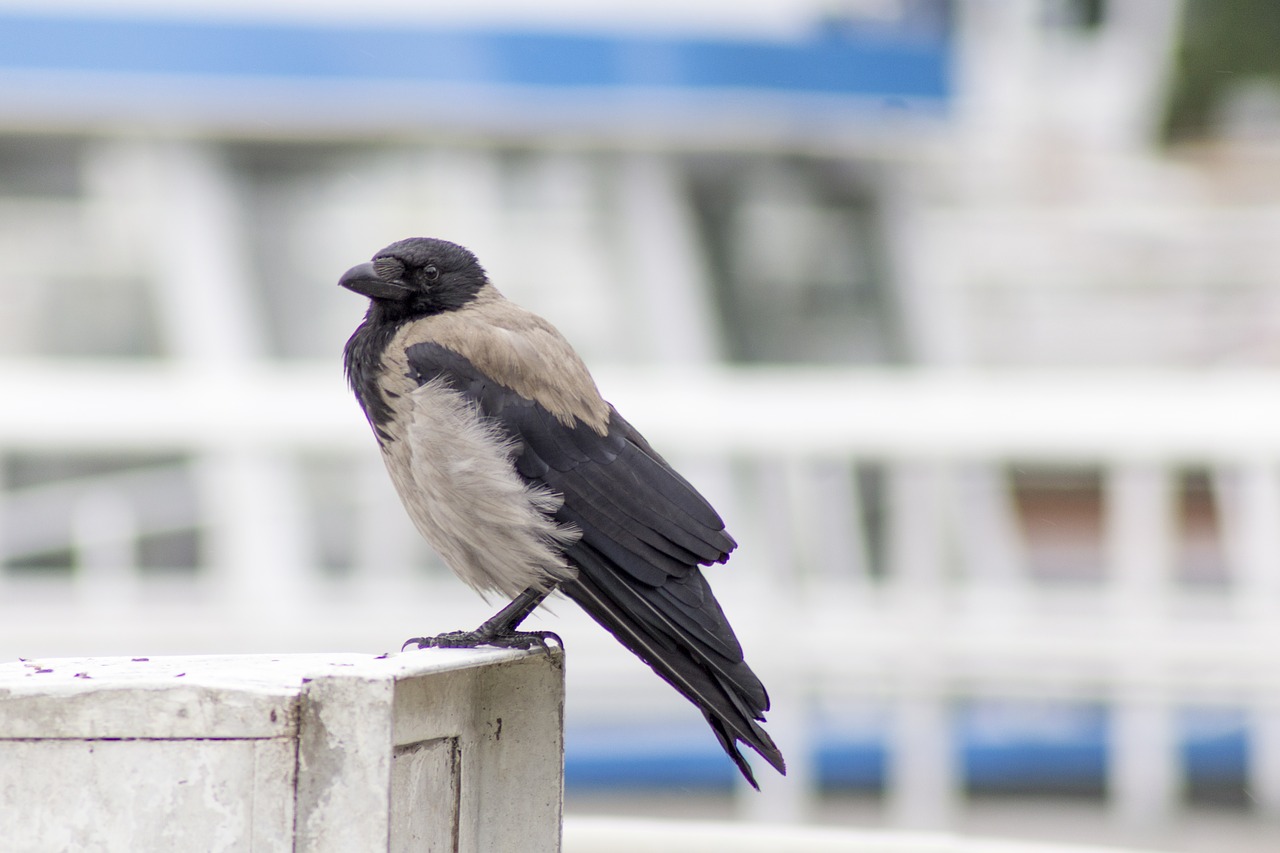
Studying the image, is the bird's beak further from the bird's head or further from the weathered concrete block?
the weathered concrete block

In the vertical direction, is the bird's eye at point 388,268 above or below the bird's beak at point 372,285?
above

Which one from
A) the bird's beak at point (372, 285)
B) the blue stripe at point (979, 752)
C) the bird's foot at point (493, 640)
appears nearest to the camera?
the bird's foot at point (493, 640)

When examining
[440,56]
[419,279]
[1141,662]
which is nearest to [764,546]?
[1141,662]

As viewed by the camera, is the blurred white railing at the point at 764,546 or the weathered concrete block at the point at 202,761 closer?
the weathered concrete block at the point at 202,761

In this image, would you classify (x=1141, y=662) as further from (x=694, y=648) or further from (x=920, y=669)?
(x=694, y=648)

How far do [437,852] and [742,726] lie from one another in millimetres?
772

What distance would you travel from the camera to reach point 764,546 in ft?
32.6

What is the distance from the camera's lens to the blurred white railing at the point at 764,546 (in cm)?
932

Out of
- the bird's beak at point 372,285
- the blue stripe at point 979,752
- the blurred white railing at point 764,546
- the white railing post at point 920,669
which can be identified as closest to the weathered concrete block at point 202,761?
the bird's beak at point 372,285

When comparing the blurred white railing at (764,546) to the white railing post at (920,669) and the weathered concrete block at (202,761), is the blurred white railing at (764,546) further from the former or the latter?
the weathered concrete block at (202,761)

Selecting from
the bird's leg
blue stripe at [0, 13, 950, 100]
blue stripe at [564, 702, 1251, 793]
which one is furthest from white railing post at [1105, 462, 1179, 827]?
the bird's leg

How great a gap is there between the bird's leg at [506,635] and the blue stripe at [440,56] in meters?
6.67

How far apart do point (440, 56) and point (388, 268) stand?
20.5ft

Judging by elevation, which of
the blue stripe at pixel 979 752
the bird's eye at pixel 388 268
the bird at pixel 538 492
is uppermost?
the bird's eye at pixel 388 268
